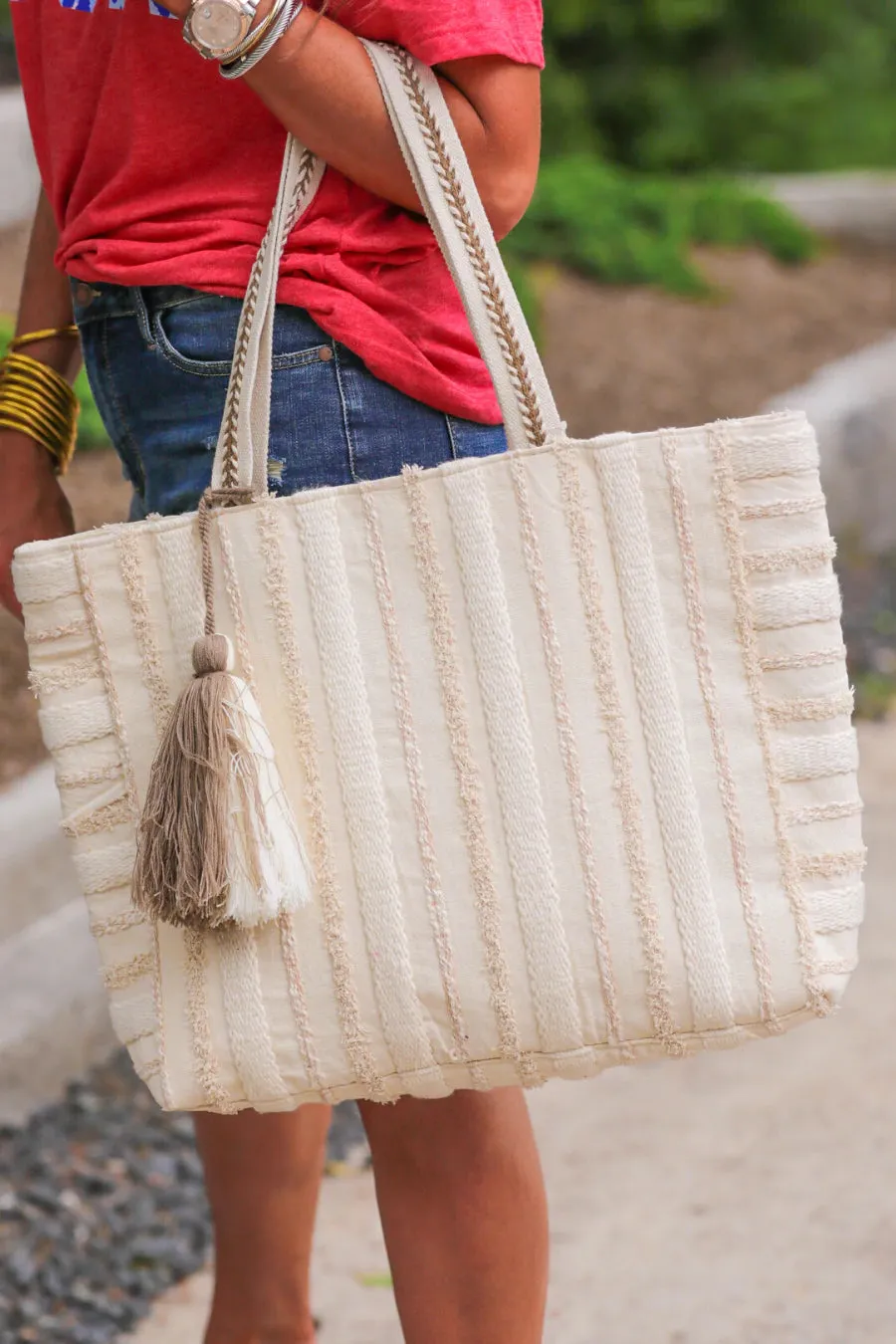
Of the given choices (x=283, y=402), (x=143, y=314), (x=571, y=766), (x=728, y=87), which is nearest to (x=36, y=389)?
(x=143, y=314)

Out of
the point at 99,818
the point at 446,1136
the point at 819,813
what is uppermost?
the point at 99,818

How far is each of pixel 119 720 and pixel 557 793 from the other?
38 cm

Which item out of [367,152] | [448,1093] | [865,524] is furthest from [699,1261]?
[865,524]

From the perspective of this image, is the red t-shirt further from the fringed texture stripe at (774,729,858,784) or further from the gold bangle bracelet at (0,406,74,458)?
the fringed texture stripe at (774,729,858,784)

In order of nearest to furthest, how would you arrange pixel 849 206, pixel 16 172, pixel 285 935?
pixel 285 935 → pixel 16 172 → pixel 849 206

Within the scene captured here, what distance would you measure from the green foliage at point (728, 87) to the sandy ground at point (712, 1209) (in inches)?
324

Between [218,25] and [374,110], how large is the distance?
143 mm

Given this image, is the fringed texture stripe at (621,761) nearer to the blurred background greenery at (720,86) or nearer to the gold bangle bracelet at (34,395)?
the gold bangle bracelet at (34,395)

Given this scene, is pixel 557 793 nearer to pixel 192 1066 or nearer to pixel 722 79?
pixel 192 1066

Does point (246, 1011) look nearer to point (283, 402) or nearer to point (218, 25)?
point (283, 402)

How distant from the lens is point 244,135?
1375 millimetres

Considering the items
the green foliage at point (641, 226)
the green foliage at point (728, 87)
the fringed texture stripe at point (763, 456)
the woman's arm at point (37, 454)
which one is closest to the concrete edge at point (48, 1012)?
the woman's arm at point (37, 454)

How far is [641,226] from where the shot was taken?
7543 millimetres

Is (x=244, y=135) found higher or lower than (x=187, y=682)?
higher
